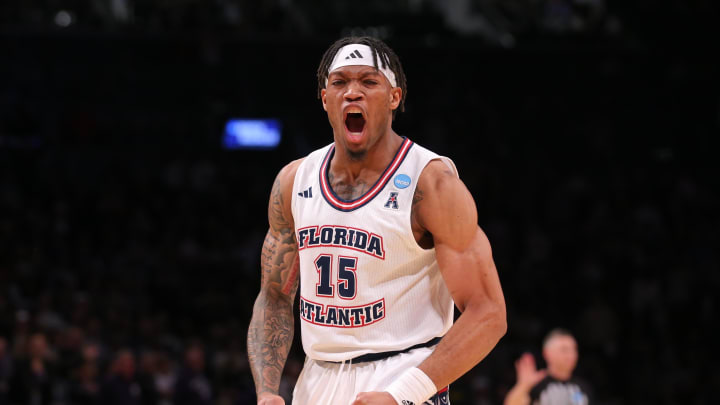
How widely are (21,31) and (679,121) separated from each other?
33.4 feet

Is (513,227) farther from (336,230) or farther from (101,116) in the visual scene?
(336,230)

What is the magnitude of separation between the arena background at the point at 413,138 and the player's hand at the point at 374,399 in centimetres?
796

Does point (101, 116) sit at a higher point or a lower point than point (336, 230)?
higher

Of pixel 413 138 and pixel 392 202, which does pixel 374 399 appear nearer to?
pixel 392 202

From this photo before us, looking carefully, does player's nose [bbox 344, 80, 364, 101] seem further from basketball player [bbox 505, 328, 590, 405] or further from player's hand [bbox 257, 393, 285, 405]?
basketball player [bbox 505, 328, 590, 405]

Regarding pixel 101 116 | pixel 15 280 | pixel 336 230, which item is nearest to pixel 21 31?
pixel 101 116

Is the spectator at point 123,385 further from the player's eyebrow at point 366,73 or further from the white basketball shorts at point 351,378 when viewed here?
the player's eyebrow at point 366,73

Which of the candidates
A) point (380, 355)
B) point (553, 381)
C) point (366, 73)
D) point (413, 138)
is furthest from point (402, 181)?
point (413, 138)

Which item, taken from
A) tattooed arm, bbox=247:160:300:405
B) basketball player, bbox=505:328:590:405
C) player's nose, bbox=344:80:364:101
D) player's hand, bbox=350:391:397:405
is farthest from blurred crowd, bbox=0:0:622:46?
player's hand, bbox=350:391:397:405

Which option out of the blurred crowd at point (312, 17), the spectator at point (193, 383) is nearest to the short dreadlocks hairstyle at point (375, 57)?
the spectator at point (193, 383)

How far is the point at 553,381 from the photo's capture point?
6.97m

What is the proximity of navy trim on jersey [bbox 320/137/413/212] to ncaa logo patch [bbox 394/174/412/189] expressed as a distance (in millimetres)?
31

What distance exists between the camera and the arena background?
12.0 m

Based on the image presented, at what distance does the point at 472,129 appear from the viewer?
14.4 m
